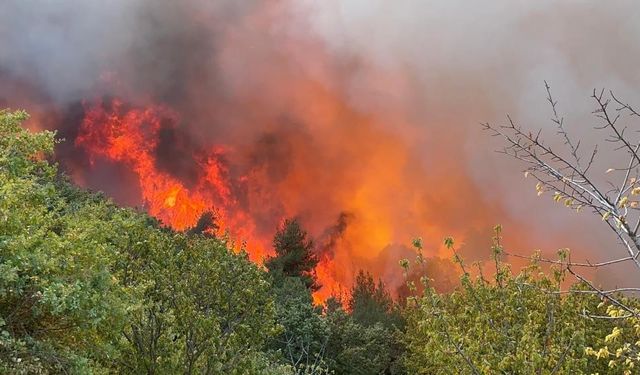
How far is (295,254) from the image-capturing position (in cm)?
6419

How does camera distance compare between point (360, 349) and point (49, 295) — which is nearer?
point (49, 295)

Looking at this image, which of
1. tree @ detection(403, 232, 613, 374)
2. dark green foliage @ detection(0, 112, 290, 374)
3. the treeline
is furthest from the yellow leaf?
dark green foliage @ detection(0, 112, 290, 374)

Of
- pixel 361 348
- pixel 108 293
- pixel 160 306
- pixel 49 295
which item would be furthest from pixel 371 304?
pixel 49 295

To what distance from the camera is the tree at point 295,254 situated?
6216 cm

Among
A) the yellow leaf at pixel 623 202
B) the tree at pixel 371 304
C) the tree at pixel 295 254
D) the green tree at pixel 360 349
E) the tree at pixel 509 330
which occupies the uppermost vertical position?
the tree at pixel 295 254

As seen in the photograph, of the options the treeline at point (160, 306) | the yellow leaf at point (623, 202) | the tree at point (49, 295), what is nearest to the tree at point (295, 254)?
the treeline at point (160, 306)

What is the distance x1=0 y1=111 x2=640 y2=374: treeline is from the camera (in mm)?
8375

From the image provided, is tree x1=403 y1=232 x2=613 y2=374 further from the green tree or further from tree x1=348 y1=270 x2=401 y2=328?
tree x1=348 y1=270 x2=401 y2=328

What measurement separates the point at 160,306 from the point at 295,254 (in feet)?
172

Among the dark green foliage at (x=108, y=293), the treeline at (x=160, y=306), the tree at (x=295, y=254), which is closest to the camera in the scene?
the dark green foliage at (x=108, y=293)

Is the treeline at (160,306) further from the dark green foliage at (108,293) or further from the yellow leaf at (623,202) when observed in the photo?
the yellow leaf at (623,202)

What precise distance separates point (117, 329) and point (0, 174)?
3815mm

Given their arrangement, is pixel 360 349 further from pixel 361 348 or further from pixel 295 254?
pixel 295 254

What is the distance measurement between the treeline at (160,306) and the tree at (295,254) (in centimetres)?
4591
